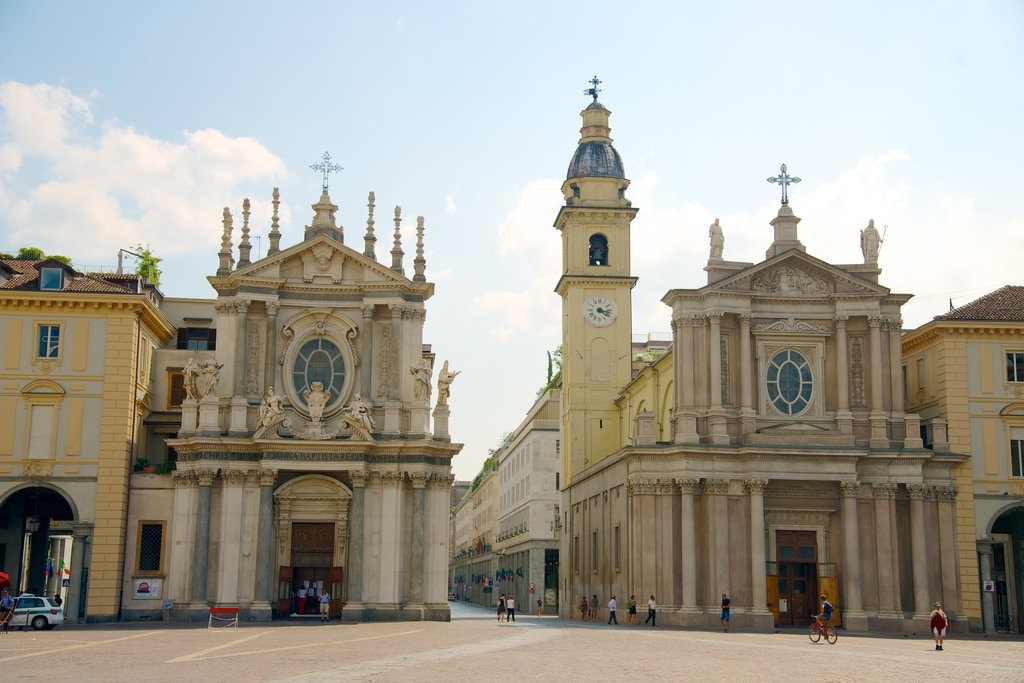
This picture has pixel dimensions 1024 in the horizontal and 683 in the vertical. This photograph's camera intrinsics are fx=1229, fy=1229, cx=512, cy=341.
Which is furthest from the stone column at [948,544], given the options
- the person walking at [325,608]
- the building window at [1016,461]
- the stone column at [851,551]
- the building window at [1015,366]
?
the person walking at [325,608]

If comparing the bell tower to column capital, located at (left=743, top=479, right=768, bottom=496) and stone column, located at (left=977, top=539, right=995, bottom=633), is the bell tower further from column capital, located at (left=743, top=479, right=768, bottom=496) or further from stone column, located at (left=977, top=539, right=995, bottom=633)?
stone column, located at (left=977, top=539, right=995, bottom=633)

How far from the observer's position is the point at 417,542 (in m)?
54.3

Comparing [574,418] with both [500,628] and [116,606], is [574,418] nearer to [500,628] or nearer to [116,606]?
[500,628]

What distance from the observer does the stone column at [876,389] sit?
56438 millimetres

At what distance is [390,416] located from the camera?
55.1 metres

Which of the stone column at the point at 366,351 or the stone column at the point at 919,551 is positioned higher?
the stone column at the point at 366,351

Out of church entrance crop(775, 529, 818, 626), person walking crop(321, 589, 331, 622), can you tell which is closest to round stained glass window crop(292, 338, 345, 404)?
person walking crop(321, 589, 331, 622)

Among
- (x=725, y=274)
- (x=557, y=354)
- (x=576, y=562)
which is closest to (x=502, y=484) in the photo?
(x=557, y=354)

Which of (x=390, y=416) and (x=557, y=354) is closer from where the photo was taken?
(x=390, y=416)

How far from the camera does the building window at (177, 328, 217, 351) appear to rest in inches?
2522

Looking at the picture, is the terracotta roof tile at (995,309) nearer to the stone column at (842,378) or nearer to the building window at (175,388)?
the stone column at (842,378)

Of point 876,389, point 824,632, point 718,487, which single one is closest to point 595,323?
point 718,487

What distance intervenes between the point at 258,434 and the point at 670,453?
60.3ft

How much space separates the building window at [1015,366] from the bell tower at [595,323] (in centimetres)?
2255
